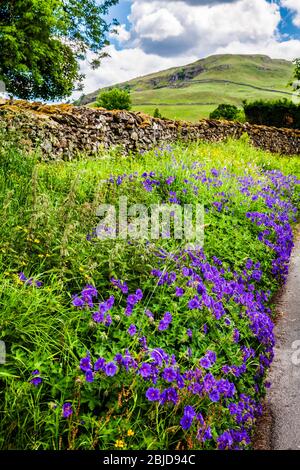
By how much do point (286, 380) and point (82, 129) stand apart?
5.98 metres

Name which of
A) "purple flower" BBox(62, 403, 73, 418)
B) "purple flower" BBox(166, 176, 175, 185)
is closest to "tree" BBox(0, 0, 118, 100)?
"purple flower" BBox(166, 176, 175, 185)

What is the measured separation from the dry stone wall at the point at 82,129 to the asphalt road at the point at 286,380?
13.1ft

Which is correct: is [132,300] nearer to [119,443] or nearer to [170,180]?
[119,443]

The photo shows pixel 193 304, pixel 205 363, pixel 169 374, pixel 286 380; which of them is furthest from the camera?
pixel 286 380

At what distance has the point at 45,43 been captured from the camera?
18484 millimetres

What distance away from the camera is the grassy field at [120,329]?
2.18 meters

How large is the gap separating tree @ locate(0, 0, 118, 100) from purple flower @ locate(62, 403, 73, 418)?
609 inches

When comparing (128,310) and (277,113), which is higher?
(277,113)

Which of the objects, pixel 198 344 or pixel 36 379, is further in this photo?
pixel 198 344

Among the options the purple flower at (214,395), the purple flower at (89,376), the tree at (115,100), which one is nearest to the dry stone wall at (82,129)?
the purple flower at (89,376)

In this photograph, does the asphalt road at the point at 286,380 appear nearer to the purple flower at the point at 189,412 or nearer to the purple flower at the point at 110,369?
the purple flower at the point at 189,412

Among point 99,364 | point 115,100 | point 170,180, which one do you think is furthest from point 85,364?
point 115,100

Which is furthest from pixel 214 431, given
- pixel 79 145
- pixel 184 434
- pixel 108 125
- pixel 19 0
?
pixel 19 0
